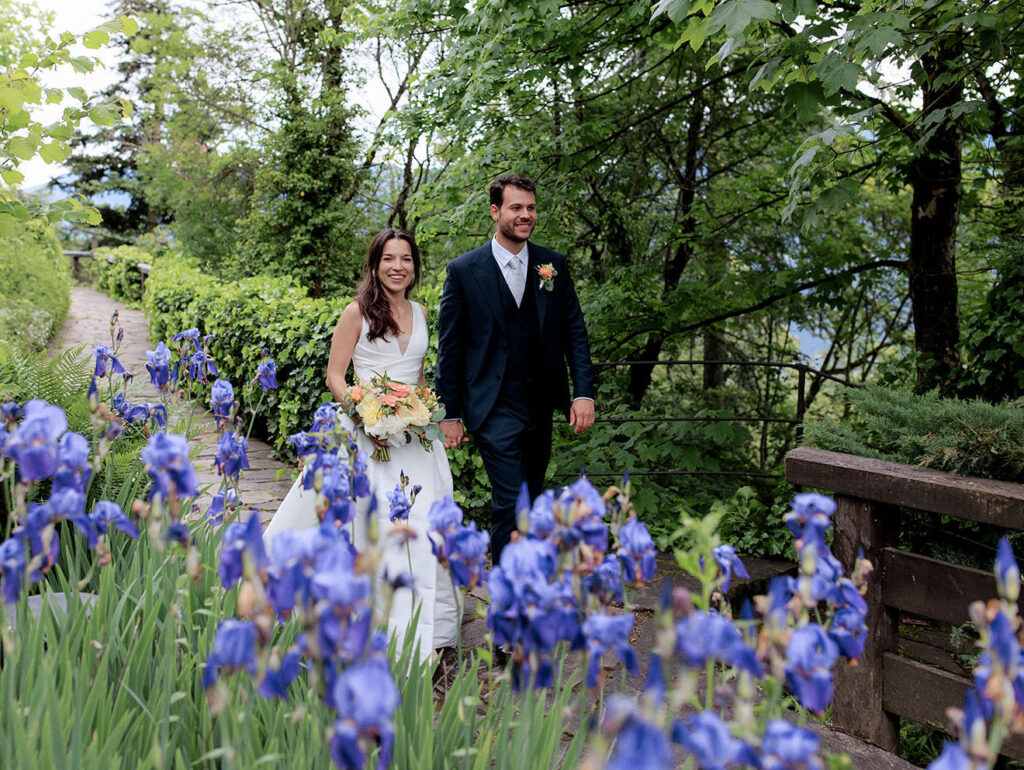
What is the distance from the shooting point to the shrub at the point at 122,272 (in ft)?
60.0

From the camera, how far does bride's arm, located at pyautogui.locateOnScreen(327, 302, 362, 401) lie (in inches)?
145

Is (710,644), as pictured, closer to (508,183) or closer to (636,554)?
(636,554)

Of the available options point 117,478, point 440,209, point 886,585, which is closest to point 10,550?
point 117,478

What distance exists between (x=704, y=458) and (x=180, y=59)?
15.2 metres

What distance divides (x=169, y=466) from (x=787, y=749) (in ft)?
3.14

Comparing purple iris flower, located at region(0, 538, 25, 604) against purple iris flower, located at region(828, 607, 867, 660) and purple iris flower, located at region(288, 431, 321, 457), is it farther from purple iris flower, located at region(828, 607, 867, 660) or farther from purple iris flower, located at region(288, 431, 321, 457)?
purple iris flower, located at region(828, 607, 867, 660)

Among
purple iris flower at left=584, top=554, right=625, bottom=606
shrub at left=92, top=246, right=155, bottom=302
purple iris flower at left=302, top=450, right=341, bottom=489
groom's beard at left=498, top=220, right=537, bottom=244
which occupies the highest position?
shrub at left=92, top=246, right=155, bottom=302

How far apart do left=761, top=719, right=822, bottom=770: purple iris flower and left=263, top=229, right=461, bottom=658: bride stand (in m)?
2.55

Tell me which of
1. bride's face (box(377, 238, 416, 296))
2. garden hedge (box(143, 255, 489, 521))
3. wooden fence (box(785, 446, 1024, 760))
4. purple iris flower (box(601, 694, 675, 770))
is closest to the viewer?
purple iris flower (box(601, 694, 675, 770))

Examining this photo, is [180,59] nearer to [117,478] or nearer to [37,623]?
[117,478]

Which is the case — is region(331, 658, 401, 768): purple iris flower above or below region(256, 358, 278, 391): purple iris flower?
below

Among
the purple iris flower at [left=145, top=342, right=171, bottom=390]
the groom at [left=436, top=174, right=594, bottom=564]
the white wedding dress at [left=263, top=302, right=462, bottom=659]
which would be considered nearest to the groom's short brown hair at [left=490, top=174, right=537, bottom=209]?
the groom at [left=436, top=174, right=594, bottom=564]

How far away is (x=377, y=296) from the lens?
375 cm

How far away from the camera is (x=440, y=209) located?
19.9ft
